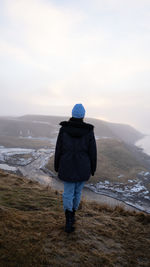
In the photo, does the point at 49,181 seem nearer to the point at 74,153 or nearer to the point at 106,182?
the point at 106,182

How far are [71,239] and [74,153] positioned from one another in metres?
2.20

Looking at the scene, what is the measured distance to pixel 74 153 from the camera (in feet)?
12.9

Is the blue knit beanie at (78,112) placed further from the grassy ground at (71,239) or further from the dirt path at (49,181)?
the dirt path at (49,181)

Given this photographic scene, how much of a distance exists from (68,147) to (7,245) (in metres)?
2.53

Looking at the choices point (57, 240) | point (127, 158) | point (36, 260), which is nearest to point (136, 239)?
point (57, 240)

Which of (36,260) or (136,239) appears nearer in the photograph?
(36,260)

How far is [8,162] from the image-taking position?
32.3 metres

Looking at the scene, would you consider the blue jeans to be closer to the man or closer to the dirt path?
the man

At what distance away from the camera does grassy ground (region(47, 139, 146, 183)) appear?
31.9 meters

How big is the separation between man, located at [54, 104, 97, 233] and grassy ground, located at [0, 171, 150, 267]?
2.67 feet

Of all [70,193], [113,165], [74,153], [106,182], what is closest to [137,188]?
[106,182]

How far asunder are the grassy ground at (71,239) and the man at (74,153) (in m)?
0.81

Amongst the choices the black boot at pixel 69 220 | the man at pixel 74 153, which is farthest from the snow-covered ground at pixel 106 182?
the man at pixel 74 153

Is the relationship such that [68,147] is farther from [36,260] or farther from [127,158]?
[127,158]
